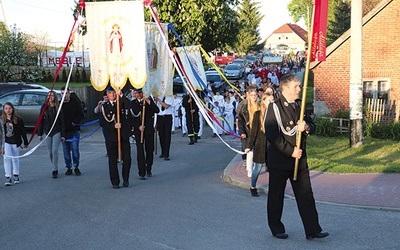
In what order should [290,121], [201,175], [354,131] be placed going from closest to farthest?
[290,121] → [201,175] → [354,131]

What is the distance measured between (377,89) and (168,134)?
920cm

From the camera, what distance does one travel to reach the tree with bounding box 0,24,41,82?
122ft

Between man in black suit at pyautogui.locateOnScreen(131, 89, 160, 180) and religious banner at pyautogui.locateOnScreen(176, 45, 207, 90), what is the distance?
2.68 metres

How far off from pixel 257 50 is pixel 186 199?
8636 centimetres

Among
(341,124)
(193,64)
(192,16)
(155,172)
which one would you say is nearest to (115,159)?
(155,172)

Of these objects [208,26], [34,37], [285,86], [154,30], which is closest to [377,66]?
[208,26]

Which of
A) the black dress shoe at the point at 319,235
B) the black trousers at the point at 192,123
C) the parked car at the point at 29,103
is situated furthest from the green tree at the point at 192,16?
the black dress shoe at the point at 319,235

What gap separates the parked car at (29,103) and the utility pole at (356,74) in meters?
10.9

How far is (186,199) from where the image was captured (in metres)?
10.0

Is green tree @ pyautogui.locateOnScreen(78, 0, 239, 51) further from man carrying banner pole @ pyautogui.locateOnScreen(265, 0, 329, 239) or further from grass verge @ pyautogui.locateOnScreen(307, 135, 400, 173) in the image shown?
man carrying banner pole @ pyautogui.locateOnScreen(265, 0, 329, 239)

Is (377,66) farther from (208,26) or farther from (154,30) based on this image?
(154,30)

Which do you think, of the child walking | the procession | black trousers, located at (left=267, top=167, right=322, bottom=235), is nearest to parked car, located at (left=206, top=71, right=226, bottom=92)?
the procession

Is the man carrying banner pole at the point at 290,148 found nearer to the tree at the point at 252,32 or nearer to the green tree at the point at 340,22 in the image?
the green tree at the point at 340,22

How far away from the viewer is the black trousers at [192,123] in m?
18.4
